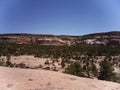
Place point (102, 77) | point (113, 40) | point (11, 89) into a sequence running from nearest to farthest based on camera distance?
point (11, 89), point (102, 77), point (113, 40)

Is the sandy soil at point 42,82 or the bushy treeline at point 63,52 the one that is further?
the bushy treeline at point 63,52

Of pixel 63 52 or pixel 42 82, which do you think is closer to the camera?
pixel 42 82

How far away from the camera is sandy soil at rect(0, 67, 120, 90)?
16.8 metres

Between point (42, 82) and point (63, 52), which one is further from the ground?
point (42, 82)

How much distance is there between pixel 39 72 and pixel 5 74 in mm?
2092

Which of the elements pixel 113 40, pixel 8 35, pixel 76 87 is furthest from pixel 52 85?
pixel 8 35

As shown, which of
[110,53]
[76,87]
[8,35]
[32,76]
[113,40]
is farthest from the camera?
[8,35]

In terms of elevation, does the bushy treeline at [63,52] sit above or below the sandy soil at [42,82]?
below

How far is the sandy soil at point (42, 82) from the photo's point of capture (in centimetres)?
1677

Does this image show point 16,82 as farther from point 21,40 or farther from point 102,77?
point 21,40

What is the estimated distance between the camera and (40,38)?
121062 millimetres

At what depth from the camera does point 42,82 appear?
687 inches

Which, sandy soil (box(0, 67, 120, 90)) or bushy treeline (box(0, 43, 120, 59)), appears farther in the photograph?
bushy treeline (box(0, 43, 120, 59))

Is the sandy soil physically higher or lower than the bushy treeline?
higher
